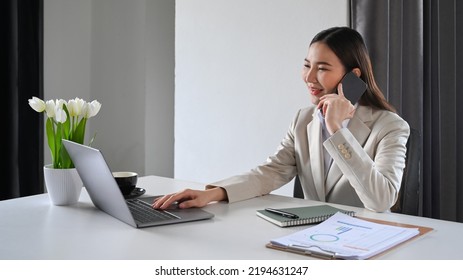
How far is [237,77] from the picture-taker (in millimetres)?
2756

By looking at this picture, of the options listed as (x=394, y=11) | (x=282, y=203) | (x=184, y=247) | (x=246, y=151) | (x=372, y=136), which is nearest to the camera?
(x=184, y=247)

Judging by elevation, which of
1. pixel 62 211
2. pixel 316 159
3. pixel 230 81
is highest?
pixel 230 81

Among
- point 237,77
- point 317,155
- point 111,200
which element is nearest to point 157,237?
point 111,200

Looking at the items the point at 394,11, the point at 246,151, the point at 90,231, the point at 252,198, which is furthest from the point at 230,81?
the point at 90,231

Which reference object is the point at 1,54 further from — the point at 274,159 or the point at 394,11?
the point at 394,11

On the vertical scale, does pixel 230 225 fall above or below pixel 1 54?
below

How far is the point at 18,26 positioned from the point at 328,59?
220 centimetres

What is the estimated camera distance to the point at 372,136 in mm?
1643

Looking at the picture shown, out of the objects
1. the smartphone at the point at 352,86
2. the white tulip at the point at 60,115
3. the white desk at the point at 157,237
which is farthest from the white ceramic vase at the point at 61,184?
the smartphone at the point at 352,86

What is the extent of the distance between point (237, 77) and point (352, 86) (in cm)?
114

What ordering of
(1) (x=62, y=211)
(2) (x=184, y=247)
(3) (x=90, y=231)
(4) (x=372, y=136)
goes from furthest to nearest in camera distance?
(4) (x=372, y=136)
(1) (x=62, y=211)
(3) (x=90, y=231)
(2) (x=184, y=247)

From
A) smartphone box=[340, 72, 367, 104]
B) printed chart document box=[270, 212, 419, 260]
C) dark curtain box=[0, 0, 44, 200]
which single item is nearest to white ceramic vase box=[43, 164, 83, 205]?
printed chart document box=[270, 212, 419, 260]

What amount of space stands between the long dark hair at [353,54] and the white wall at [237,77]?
69cm

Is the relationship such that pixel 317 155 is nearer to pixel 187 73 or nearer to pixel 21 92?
pixel 187 73
